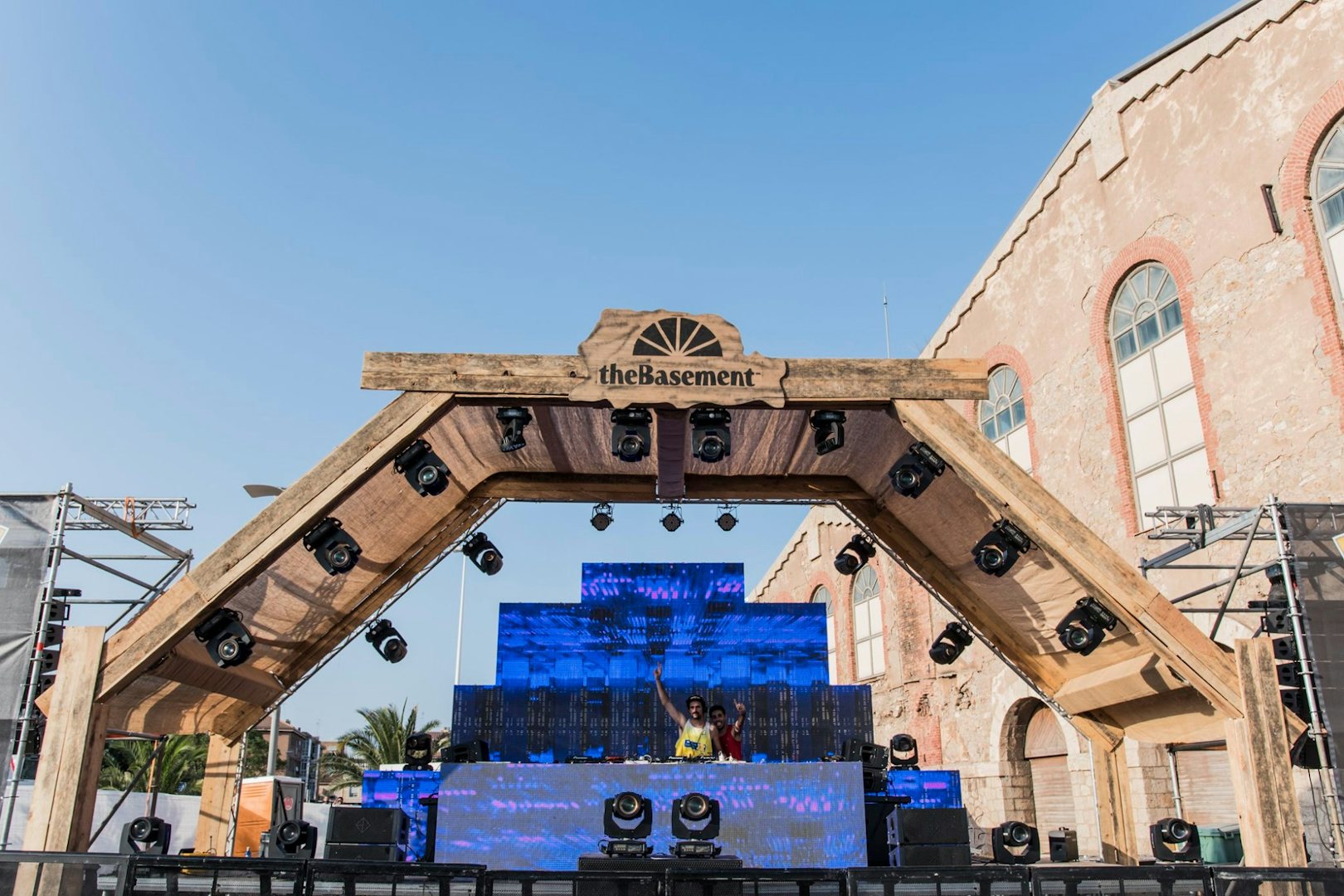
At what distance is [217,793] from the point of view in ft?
37.4

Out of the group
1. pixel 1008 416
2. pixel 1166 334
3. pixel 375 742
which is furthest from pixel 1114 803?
pixel 375 742

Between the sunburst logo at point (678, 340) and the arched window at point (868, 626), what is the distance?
16.4 metres

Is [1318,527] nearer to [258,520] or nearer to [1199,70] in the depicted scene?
[1199,70]

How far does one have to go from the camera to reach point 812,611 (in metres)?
15.5

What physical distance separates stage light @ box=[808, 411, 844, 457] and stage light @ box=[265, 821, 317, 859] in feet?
19.8

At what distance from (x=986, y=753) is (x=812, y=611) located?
19.4ft

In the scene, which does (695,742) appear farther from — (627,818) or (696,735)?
(627,818)

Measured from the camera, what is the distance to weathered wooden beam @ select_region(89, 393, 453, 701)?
8.01m

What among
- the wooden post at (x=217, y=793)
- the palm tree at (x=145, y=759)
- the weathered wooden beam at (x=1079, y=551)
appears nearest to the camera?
the weathered wooden beam at (x=1079, y=551)

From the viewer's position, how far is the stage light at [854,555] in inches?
490

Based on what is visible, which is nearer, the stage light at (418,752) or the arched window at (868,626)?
the stage light at (418,752)

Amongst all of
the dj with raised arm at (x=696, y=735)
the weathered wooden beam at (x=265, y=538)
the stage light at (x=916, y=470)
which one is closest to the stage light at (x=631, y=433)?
the weathered wooden beam at (x=265, y=538)

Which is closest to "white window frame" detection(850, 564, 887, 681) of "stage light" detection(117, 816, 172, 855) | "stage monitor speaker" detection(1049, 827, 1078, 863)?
"stage monitor speaker" detection(1049, 827, 1078, 863)

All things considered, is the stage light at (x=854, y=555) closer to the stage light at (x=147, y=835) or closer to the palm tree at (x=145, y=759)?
the stage light at (x=147, y=835)
